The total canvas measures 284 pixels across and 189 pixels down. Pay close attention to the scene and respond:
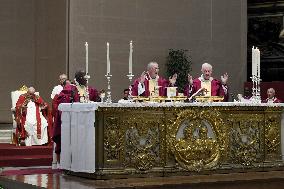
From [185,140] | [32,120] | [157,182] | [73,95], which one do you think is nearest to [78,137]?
[73,95]

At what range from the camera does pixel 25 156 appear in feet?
43.0

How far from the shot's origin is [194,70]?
716 inches

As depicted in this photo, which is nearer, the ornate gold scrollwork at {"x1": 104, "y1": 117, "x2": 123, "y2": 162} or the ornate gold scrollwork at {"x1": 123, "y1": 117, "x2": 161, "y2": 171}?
the ornate gold scrollwork at {"x1": 104, "y1": 117, "x2": 123, "y2": 162}

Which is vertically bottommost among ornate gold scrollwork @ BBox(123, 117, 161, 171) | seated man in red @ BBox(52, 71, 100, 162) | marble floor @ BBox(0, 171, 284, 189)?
marble floor @ BBox(0, 171, 284, 189)

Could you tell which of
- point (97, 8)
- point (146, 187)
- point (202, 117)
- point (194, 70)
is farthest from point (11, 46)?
point (146, 187)

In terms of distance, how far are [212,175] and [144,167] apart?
1.12 metres

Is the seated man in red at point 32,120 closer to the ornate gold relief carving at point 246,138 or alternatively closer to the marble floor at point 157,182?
the marble floor at point 157,182

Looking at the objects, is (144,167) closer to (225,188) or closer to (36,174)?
(225,188)

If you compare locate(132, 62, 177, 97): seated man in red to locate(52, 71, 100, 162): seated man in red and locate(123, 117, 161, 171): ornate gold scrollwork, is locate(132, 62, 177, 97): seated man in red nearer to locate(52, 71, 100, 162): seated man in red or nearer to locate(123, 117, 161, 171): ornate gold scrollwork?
locate(52, 71, 100, 162): seated man in red

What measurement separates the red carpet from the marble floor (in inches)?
93.1

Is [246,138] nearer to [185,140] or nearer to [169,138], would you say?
[185,140]

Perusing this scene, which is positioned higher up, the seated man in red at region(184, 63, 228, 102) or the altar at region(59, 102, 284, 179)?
the seated man in red at region(184, 63, 228, 102)

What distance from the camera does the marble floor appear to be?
8.92 m

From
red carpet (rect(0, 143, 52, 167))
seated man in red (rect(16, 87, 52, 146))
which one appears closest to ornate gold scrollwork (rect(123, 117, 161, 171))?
red carpet (rect(0, 143, 52, 167))
